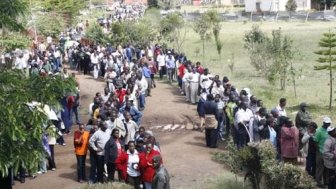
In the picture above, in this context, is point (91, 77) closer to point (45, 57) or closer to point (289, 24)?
point (45, 57)

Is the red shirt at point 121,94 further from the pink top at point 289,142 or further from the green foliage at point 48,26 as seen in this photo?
the green foliage at point 48,26

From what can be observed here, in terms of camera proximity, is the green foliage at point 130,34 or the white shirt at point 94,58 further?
the green foliage at point 130,34

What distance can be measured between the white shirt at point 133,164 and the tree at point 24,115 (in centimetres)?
294

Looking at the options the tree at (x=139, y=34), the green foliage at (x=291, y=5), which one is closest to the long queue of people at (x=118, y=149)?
the tree at (x=139, y=34)

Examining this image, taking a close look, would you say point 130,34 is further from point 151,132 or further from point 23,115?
point 23,115

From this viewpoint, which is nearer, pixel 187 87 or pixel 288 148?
pixel 288 148

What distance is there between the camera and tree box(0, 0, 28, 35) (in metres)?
8.59

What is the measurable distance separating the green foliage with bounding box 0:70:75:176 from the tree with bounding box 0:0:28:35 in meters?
0.80

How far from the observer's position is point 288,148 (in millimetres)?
11938

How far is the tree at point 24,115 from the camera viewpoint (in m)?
7.46

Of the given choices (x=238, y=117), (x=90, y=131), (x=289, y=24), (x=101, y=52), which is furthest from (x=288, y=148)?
(x=289, y=24)

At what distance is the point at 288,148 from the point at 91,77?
586 inches

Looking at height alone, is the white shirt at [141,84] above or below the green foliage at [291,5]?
below

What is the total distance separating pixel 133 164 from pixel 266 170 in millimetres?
2552
